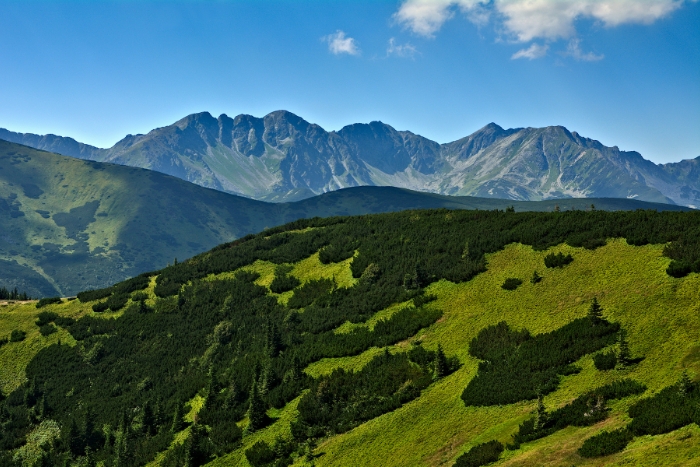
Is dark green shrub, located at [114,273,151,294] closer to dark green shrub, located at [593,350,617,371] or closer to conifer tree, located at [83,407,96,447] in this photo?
conifer tree, located at [83,407,96,447]

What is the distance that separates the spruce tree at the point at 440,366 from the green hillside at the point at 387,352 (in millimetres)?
744

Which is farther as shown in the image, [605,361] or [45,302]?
[45,302]

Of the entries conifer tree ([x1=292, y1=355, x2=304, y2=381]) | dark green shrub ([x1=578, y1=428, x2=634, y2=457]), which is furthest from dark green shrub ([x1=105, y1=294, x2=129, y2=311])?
dark green shrub ([x1=578, y1=428, x2=634, y2=457])

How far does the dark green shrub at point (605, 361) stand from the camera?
161 feet

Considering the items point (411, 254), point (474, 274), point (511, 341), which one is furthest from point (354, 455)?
point (411, 254)

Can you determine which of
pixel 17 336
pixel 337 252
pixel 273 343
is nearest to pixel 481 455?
pixel 273 343

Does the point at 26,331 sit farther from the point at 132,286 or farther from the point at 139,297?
the point at 132,286

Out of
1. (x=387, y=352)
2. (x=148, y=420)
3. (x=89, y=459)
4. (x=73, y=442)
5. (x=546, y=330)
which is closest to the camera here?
(x=546, y=330)

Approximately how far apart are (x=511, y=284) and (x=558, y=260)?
24.8 feet

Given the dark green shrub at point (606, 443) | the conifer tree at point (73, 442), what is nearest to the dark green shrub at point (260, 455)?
the conifer tree at point (73, 442)

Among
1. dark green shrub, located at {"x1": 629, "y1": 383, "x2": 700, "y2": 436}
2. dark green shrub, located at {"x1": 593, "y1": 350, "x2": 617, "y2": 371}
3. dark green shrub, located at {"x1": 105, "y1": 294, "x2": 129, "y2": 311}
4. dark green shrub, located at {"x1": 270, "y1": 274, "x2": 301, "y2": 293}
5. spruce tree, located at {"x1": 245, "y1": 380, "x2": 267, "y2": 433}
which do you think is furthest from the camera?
dark green shrub, located at {"x1": 105, "y1": 294, "x2": 129, "y2": 311}

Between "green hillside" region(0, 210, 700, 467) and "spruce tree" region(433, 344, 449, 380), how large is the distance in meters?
0.74

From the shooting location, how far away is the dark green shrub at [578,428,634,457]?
3559 centimetres

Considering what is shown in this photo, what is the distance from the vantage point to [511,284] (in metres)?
73.6
